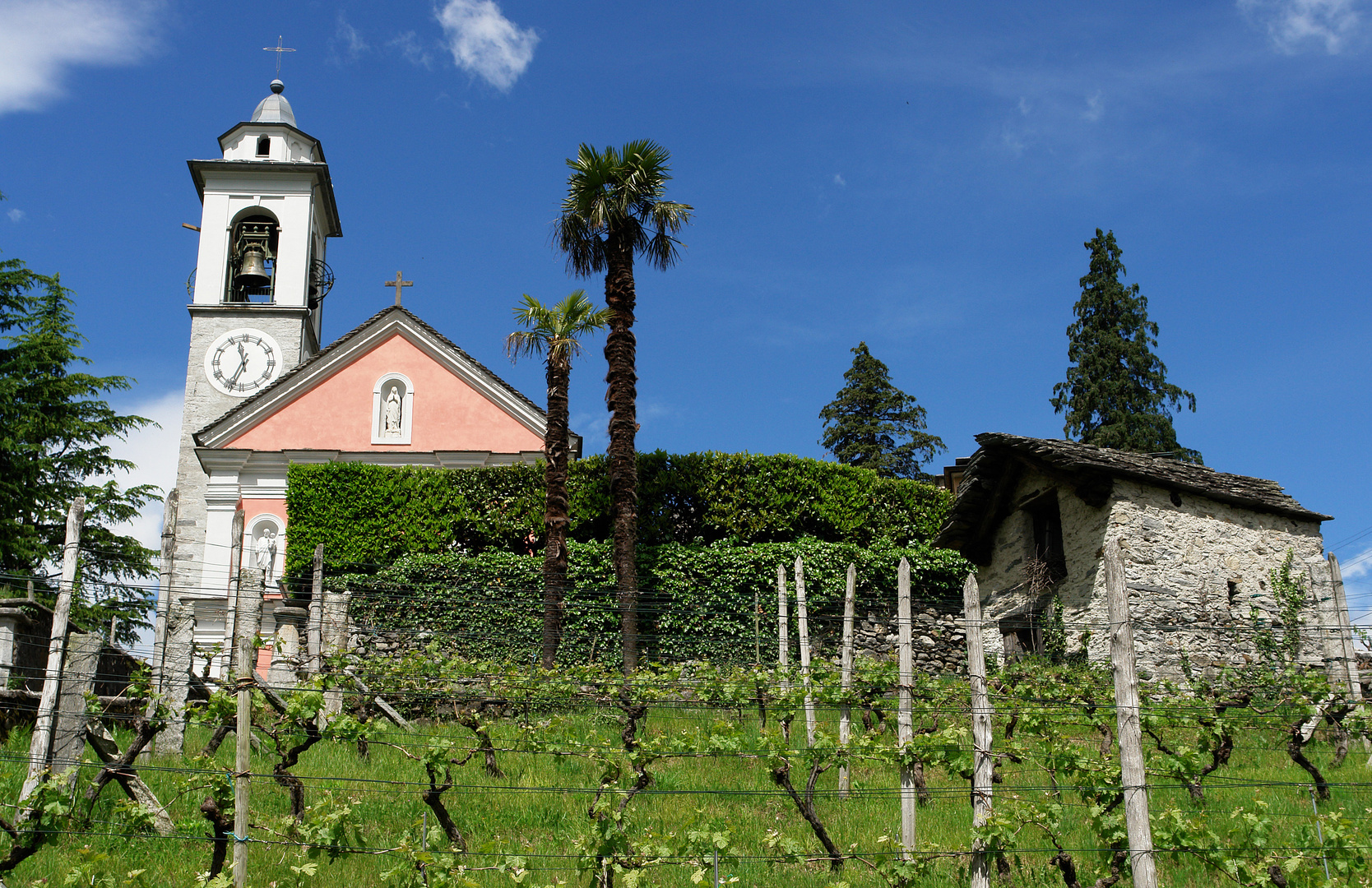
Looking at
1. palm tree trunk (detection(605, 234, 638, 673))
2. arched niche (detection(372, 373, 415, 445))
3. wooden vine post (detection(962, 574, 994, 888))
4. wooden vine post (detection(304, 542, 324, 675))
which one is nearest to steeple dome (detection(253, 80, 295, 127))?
arched niche (detection(372, 373, 415, 445))

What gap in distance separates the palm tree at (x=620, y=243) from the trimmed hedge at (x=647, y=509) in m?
0.99

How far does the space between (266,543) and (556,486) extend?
883 centimetres

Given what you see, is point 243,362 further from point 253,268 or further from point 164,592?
point 164,592

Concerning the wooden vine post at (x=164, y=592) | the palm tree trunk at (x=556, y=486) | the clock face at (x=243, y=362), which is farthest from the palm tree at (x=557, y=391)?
the clock face at (x=243, y=362)

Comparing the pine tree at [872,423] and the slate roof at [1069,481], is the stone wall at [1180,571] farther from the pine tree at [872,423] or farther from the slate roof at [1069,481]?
the pine tree at [872,423]

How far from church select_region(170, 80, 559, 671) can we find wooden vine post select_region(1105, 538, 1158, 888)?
55.5ft

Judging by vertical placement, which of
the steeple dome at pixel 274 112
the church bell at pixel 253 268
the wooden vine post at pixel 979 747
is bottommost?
the wooden vine post at pixel 979 747

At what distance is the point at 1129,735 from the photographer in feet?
20.5

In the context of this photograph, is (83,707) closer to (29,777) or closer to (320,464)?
(29,777)

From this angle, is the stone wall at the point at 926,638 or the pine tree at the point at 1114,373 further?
the pine tree at the point at 1114,373

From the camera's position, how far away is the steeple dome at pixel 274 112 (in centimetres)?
2722

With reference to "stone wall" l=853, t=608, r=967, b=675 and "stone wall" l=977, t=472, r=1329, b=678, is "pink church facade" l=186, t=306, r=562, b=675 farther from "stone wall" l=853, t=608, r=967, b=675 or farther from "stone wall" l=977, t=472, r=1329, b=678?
"stone wall" l=977, t=472, r=1329, b=678

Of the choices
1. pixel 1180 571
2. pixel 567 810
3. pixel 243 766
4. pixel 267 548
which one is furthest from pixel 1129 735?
pixel 267 548

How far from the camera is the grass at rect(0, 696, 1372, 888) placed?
701 cm
